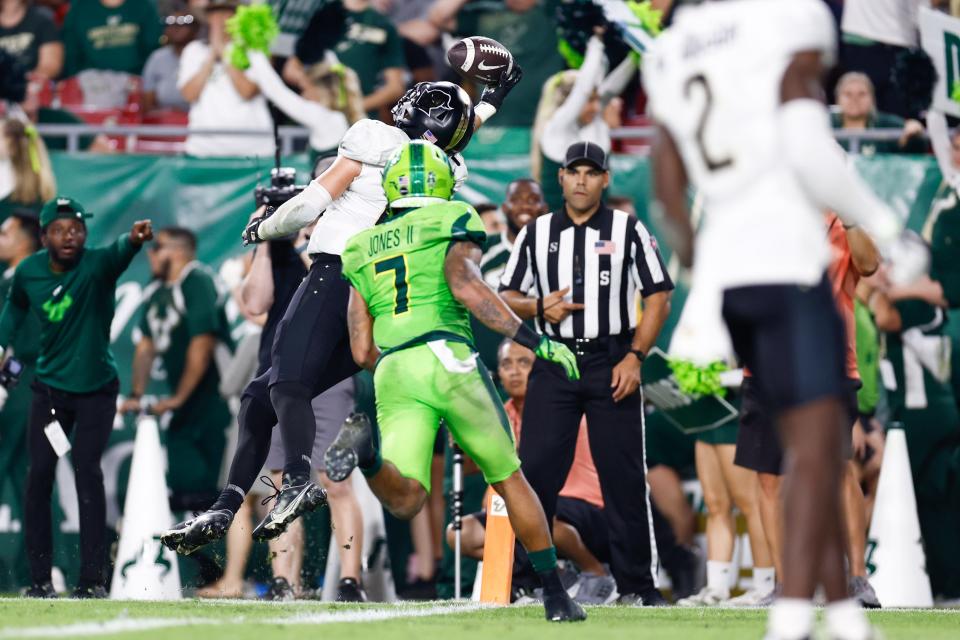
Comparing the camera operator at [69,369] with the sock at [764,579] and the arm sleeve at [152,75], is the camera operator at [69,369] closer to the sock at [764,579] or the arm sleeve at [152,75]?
the arm sleeve at [152,75]

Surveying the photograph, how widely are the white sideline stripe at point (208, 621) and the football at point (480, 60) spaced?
242cm

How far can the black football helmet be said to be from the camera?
6.71m

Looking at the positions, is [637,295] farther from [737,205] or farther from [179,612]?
[737,205]

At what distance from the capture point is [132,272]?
10070 mm

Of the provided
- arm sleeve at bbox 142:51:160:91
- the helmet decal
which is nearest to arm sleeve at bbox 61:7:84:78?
arm sleeve at bbox 142:51:160:91

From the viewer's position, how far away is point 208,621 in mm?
5738

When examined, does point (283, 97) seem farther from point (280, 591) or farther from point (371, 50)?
point (280, 591)

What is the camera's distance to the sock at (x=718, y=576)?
8516mm

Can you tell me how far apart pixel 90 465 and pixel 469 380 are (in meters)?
3.55

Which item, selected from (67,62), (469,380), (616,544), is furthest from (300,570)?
(67,62)

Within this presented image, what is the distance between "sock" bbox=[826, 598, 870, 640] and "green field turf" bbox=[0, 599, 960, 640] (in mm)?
1279

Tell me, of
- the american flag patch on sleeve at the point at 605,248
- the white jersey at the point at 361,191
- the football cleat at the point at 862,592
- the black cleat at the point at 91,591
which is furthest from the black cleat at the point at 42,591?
the football cleat at the point at 862,592

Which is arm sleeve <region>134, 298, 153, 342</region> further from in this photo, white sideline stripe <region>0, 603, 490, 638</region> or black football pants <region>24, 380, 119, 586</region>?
white sideline stripe <region>0, 603, 490, 638</region>

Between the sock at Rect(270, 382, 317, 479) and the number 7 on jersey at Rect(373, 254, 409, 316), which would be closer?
the number 7 on jersey at Rect(373, 254, 409, 316)
